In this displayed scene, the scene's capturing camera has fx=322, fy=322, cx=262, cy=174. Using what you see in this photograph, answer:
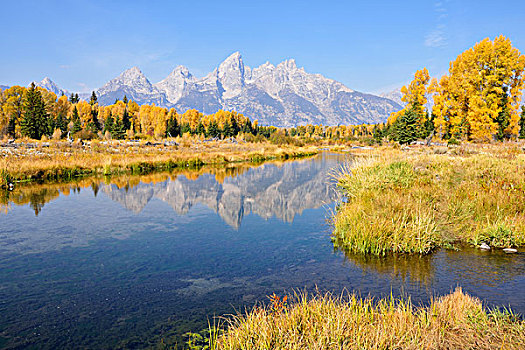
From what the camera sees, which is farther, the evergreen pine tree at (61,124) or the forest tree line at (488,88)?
the evergreen pine tree at (61,124)

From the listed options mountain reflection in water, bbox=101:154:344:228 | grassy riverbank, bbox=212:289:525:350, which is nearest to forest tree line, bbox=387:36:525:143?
mountain reflection in water, bbox=101:154:344:228

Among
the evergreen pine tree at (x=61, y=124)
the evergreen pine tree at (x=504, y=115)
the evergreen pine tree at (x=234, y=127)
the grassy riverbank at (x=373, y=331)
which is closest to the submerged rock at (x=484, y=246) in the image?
the grassy riverbank at (x=373, y=331)

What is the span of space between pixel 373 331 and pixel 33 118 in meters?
62.5

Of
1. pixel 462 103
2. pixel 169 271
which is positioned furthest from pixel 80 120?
pixel 169 271

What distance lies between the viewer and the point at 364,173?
13797mm

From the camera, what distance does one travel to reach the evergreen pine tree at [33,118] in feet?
167

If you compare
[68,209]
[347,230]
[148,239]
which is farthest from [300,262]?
[68,209]

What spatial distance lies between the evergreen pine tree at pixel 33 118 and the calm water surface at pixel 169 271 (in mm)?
46779

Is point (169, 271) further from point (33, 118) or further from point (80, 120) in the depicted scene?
point (80, 120)

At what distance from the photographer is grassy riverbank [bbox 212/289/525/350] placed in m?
3.59

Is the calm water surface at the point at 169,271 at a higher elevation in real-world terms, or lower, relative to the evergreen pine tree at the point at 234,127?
lower

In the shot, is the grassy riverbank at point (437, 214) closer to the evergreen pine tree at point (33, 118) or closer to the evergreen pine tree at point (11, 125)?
the evergreen pine tree at point (33, 118)

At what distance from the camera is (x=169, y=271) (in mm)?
7328

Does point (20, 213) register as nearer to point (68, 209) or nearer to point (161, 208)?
point (68, 209)
